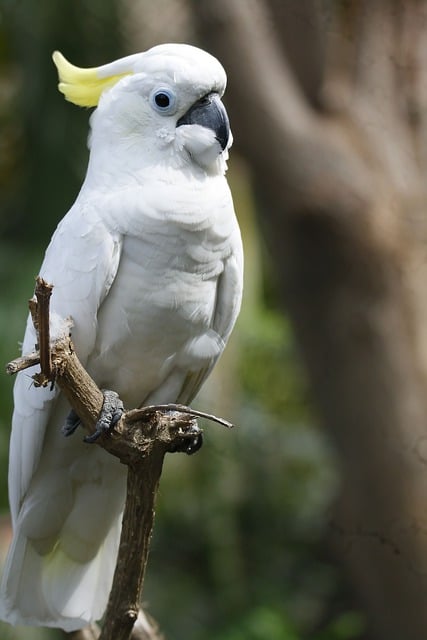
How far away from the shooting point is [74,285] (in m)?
2.21

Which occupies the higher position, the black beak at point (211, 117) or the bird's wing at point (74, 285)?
the black beak at point (211, 117)

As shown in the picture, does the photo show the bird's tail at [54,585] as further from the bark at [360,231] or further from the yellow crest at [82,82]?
the bark at [360,231]

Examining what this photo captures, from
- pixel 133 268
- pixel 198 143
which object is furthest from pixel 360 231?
pixel 133 268

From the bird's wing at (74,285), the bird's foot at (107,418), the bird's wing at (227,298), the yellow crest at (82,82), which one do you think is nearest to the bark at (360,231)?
the bird's wing at (227,298)

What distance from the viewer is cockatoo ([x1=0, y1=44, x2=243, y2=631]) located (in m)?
2.20

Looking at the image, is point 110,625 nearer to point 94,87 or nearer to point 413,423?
point 94,87

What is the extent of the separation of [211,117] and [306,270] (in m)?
2.27

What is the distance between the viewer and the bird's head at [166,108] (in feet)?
7.29

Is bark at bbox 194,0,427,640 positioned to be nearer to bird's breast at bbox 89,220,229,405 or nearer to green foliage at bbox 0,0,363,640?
green foliage at bbox 0,0,363,640

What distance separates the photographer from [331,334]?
173 inches

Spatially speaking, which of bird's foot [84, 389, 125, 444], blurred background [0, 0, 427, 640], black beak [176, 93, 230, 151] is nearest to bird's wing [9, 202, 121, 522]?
bird's foot [84, 389, 125, 444]

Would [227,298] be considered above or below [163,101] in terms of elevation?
below

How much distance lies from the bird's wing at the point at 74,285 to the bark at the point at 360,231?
84.7 inches

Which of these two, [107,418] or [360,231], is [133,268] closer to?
[107,418]
